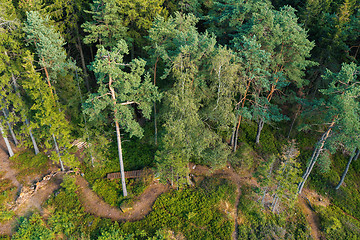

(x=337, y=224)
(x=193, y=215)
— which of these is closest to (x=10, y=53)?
→ (x=193, y=215)

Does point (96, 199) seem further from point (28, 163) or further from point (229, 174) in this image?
point (229, 174)

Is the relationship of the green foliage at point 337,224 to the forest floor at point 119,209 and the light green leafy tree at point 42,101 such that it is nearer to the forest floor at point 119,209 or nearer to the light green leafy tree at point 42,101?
the forest floor at point 119,209

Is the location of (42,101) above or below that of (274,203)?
above

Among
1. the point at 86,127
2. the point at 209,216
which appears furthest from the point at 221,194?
the point at 86,127

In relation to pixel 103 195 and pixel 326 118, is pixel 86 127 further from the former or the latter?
pixel 326 118

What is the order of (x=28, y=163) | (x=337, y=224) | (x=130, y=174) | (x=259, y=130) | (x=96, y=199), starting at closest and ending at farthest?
(x=337, y=224)
(x=96, y=199)
(x=130, y=174)
(x=28, y=163)
(x=259, y=130)

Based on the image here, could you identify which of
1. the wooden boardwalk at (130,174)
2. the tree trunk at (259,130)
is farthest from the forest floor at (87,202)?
the tree trunk at (259,130)

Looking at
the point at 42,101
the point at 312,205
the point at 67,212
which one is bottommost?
the point at 312,205
